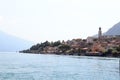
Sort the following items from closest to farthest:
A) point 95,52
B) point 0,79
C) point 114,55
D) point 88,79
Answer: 1. point 0,79
2. point 88,79
3. point 114,55
4. point 95,52

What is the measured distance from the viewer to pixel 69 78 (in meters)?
49.3

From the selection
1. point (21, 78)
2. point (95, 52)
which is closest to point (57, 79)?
point (21, 78)

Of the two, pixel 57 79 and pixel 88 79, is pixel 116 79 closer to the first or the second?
pixel 88 79

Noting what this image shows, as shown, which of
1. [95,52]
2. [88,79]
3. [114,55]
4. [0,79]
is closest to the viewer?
[0,79]

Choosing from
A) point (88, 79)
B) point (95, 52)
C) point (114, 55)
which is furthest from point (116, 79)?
point (95, 52)

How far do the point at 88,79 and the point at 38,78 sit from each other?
631cm

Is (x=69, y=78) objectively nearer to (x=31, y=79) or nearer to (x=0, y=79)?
(x=31, y=79)

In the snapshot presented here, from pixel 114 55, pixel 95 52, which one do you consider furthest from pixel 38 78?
pixel 95 52

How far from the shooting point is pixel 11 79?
4650cm

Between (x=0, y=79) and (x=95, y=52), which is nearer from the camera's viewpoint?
(x=0, y=79)

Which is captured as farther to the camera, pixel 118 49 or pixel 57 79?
pixel 118 49

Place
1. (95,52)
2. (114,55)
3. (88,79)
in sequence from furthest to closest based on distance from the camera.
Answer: (95,52) → (114,55) → (88,79)

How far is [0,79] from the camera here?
45.9m

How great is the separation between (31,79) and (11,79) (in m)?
2.43
